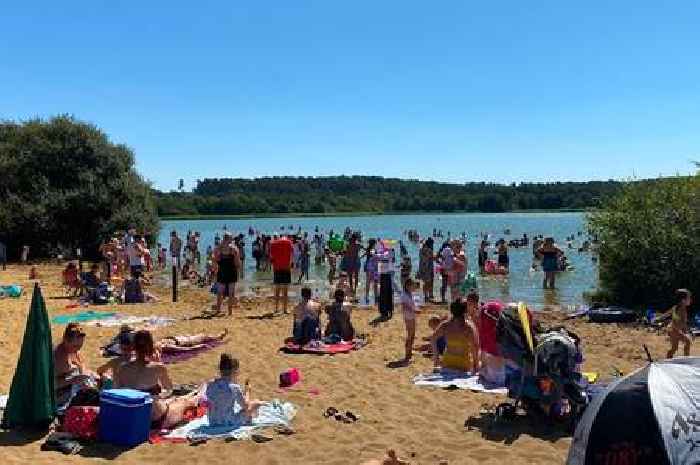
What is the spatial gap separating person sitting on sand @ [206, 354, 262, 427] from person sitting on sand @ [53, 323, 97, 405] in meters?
1.34

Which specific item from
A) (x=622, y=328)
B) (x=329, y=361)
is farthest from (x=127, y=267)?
(x=622, y=328)

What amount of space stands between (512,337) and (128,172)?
95.8ft

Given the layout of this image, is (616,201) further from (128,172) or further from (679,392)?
(128,172)

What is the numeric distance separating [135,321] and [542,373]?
8.48 metres

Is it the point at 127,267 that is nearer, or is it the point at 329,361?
the point at 329,361

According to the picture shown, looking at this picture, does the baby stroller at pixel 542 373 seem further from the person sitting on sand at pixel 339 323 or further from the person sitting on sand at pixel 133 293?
the person sitting on sand at pixel 133 293

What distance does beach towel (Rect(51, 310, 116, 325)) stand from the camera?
13210mm

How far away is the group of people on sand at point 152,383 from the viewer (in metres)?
6.94

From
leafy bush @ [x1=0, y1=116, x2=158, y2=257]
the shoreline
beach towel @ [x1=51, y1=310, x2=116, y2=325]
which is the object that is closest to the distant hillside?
the shoreline

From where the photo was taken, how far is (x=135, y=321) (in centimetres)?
1313

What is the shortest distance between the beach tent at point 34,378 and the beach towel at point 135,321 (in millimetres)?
5721

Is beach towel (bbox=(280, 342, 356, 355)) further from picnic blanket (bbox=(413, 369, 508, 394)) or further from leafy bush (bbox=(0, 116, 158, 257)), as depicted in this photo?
leafy bush (bbox=(0, 116, 158, 257))

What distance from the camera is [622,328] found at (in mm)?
13211

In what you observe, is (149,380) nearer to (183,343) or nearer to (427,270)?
(183,343)
